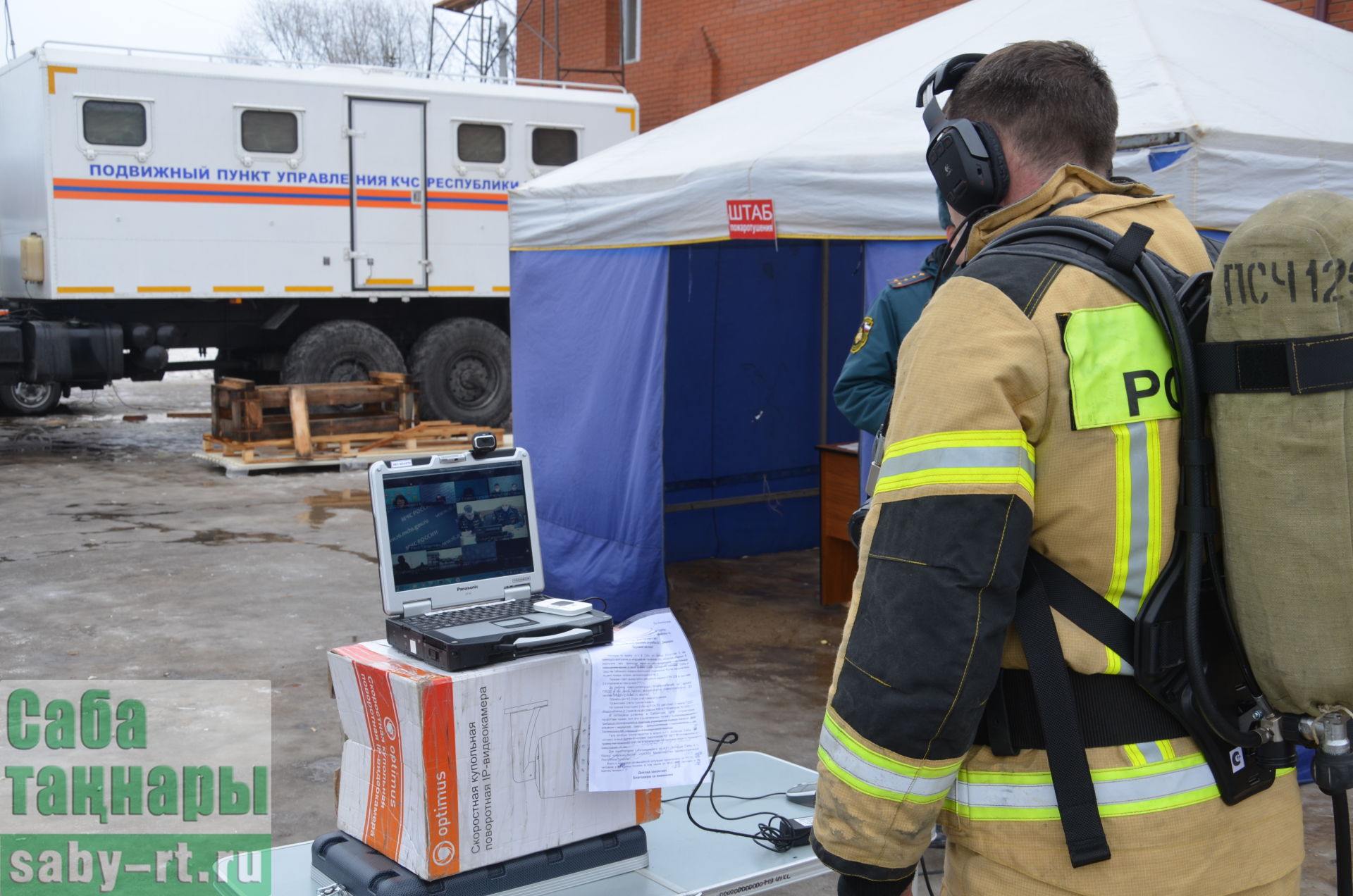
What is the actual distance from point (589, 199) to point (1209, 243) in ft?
14.1

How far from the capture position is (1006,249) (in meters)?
1.59

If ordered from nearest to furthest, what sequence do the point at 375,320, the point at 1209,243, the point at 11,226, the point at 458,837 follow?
the point at 1209,243, the point at 458,837, the point at 11,226, the point at 375,320

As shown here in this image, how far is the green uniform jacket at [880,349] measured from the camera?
419 centimetres

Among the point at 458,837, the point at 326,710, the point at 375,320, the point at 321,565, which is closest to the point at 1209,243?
the point at 458,837

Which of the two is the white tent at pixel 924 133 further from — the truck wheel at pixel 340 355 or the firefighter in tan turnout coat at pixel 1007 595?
the truck wheel at pixel 340 355

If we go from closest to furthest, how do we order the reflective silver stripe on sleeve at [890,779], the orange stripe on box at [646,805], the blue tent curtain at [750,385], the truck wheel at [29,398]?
1. the reflective silver stripe on sleeve at [890,779]
2. the orange stripe on box at [646,805]
3. the blue tent curtain at [750,385]
4. the truck wheel at [29,398]

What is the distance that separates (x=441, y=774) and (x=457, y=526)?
652 mm

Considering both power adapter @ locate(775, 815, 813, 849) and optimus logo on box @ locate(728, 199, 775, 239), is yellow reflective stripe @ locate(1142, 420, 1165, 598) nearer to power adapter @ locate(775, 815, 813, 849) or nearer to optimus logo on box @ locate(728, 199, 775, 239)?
power adapter @ locate(775, 815, 813, 849)

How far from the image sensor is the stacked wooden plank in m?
10.8

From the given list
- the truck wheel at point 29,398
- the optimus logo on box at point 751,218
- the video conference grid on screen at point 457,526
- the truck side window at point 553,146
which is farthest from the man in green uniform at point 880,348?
the truck wheel at point 29,398

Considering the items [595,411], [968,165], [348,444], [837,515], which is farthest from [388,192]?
[968,165]

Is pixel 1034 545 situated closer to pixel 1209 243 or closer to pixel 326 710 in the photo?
pixel 1209 243

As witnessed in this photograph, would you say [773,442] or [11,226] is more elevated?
[11,226]

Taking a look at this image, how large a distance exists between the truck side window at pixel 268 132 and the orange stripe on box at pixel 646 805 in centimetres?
982
